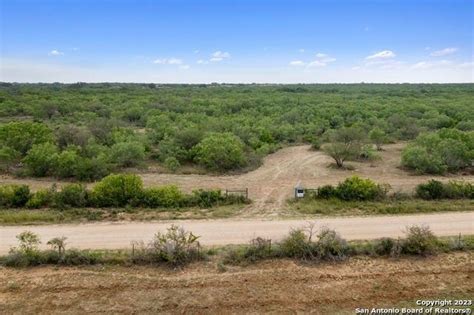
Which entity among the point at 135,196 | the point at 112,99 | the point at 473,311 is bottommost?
the point at 473,311

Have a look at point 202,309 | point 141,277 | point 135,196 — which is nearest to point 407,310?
point 202,309

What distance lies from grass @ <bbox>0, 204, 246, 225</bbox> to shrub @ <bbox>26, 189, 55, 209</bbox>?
442 millimetres

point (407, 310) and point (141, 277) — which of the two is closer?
point (407, 310)

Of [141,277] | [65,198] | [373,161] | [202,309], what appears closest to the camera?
[202,309]

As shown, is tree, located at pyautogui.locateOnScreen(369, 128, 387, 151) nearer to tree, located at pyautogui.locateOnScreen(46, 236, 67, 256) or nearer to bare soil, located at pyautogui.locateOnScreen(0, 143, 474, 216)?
bare soil, located at pyautogui.locateOnScreen(0, 143, 474, 216)

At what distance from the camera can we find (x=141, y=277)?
13.2m

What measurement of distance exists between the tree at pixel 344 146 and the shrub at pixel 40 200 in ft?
63.4

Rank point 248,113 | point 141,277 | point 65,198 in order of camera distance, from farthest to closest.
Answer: point 248,113 → point 65,198 → point 141,277

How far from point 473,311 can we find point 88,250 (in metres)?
12.4

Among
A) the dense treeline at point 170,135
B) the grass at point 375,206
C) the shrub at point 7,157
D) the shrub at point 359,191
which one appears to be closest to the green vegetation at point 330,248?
the grass at point 375,206

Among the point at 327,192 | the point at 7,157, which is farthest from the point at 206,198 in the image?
the point at 7,157

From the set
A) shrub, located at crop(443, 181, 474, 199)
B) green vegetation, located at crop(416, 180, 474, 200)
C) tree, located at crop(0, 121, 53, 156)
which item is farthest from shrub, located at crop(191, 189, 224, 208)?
tree, located at crop(0, 121, 53, 156)

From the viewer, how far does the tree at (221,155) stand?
28.5 meters

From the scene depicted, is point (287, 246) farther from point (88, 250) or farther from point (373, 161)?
point (373, 161)
